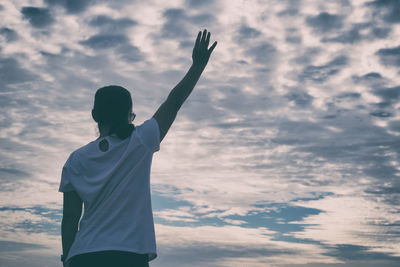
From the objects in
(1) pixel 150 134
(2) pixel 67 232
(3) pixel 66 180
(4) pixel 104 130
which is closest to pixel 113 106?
(4) pixel 104 130

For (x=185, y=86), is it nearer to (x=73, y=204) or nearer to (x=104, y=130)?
(x=104, y=130)

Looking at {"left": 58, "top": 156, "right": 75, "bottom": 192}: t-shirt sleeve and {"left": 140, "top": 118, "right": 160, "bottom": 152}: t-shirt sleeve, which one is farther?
{"left": 58, "top": 156, "right": 75, "bottom": 192}: t-shirt sleeve

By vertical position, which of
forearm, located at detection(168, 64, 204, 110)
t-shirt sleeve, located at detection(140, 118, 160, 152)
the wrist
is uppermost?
the wrist

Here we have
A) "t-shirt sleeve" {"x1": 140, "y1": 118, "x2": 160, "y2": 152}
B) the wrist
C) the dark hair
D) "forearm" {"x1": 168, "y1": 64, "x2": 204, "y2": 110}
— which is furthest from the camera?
the wrist

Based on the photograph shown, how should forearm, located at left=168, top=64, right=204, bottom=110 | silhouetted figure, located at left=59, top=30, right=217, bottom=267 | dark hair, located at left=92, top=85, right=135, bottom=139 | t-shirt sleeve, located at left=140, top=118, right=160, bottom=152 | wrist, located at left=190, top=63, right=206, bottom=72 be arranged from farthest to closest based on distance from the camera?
wrist, located at left=190, top=63, right=206, bottom=72 → forearm, located at left=168, top=64, right=204, bottom=110 → dark hair, located at left=92, top=85, right=135, bottom=139 → t-shirt sleeve, located at left=140, top=118, right=160, bottom=152 → silhouetted figure, located at left=59, top=30, right=217, bottom=267

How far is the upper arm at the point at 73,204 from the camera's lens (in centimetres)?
377

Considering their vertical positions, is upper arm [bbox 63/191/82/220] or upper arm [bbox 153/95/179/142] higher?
upper arm [bbox 153/95/179/142]

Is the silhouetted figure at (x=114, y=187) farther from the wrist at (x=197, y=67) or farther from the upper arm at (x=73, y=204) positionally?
the wrist at (x=197, y=67)

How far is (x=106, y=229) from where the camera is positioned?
3.43 meters

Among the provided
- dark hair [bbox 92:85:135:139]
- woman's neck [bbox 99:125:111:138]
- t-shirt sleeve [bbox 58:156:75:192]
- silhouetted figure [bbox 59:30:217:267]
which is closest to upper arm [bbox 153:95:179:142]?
silhouetted figure [bbox 59:30:217:267]

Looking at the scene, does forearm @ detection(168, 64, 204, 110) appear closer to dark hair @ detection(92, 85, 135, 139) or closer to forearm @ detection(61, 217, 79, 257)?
dark hair @ detection(92, 85, 135, 139)

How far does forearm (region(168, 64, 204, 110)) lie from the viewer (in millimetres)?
3846

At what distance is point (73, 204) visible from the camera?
3.79 meters

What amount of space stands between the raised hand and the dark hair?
2.87ft
